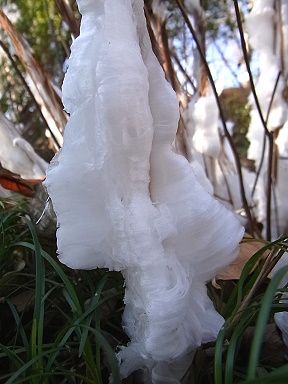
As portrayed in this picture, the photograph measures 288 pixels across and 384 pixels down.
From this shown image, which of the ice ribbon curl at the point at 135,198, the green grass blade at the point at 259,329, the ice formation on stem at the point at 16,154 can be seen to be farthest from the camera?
the ice formation on stem at the point at 16,154

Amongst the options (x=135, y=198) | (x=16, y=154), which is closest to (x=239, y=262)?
(x=135, y=198)

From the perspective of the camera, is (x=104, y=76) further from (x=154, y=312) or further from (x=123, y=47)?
(x=154, y=312)

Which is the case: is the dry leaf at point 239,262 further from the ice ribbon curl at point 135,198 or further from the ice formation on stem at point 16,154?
the ice formation on stem at point 16,154

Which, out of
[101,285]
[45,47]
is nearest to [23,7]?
[45,47]

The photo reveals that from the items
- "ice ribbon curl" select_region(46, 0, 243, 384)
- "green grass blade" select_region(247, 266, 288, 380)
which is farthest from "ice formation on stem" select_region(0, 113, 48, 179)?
"green grass blade" select_region(247, 266, 288, 380)

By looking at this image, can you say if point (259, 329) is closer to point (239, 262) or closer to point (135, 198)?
point (135, 198)

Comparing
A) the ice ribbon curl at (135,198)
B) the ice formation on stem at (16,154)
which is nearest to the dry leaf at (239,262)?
the ice ribbon curl at (135,198)

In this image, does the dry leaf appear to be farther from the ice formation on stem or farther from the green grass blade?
the ice formation on stem

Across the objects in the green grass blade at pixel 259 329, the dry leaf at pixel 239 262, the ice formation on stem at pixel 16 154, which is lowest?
the dry leaf at pixel 239 262
